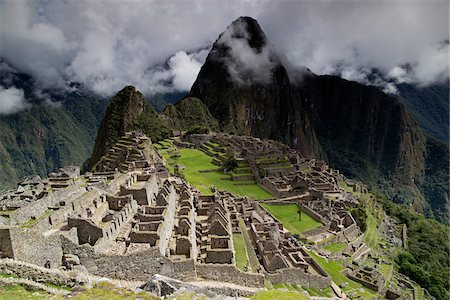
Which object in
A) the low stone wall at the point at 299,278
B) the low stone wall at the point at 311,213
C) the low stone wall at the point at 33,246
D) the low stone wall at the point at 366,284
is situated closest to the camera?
the low stone wall at the point at 33,246

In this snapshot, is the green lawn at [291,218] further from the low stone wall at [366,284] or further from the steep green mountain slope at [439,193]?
the steep green mountain slope at [439,193]

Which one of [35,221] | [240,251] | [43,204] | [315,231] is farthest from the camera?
[315,231]

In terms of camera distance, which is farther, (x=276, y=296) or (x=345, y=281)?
(x=345, y=281)

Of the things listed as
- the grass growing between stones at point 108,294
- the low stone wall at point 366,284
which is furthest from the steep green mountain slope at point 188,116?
the grass growing between stones at point 108,294

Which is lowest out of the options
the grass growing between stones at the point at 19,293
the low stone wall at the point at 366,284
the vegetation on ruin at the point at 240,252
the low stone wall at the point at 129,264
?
the low stone wall at the point at 366,284

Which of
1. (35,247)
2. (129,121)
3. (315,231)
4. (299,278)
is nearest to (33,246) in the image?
(35,247)

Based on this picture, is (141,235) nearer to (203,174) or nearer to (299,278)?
(299,278)
